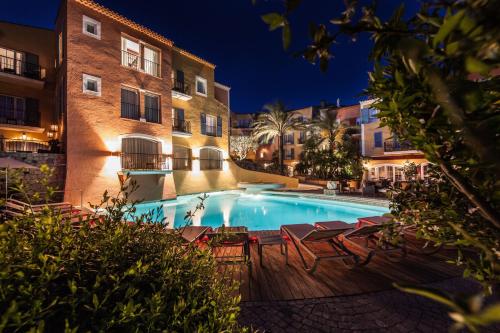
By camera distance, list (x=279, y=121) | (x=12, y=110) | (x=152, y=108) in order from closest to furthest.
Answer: (x=12, y=110), (x=152, y=108), (x=279, y=121)

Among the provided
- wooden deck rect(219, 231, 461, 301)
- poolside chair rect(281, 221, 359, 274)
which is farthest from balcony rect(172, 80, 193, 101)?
wooden deck rect(219, 231, 461, 301)

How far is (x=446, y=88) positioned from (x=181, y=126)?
2009 cm

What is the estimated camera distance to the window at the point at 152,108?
54.3 ft

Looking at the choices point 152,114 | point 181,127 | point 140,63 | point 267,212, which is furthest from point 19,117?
point 267,212

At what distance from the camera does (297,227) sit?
5.95 meters

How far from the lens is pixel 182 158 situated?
19641mm

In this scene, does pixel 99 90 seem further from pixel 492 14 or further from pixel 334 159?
pixel 334 159

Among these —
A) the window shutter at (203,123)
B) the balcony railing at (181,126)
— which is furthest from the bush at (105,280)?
the window shutter at (203,123)

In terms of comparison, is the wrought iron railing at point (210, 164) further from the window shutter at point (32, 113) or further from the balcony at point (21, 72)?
the balcony at point (21, 72)

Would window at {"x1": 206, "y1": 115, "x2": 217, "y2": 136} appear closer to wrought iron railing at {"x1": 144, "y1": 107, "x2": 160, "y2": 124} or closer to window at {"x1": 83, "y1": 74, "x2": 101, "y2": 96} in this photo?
wrought iron railing at {"x1": 144, "y1": 107, "x2": 160, "y2": 124}

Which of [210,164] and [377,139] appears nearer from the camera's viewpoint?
[210,164]

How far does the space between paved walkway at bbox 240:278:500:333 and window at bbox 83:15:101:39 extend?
54.6ft

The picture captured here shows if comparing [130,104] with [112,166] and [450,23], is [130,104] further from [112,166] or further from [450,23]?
[450,23]

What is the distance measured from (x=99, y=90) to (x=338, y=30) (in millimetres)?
16267
